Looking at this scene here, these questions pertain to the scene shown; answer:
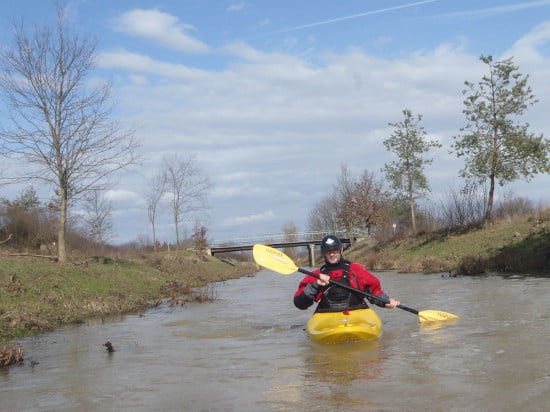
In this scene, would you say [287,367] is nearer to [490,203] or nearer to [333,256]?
[333,256]

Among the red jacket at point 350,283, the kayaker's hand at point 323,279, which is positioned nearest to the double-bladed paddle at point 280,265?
the red jacket at point 350,283

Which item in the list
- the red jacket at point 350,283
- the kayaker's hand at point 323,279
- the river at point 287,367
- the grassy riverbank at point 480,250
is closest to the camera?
the river at point 287,367

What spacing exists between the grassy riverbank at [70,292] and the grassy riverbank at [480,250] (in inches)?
386

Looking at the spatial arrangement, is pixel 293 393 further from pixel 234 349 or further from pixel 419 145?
pixel 419 145

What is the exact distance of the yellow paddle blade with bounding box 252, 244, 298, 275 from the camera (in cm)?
833

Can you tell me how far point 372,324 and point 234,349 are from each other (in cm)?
193

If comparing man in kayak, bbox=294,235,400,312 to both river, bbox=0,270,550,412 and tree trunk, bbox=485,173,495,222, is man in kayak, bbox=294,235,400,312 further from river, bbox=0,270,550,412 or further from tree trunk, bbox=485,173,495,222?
tree trunk, bbox=485,173,495,222

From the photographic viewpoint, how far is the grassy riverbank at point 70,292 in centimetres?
941

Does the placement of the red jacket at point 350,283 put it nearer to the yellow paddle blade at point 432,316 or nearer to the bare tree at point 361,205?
the yellow paddle blade at point 432,316

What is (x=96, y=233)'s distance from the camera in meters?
32.6

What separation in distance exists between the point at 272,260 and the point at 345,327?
1997 millimetres

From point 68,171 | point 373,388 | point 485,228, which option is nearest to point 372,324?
point 373,388


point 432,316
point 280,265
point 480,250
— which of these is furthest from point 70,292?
point 480,250

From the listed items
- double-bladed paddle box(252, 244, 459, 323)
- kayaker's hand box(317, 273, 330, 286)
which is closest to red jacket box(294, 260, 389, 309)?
kayaker's hand box(317, 273, 330, 286)
